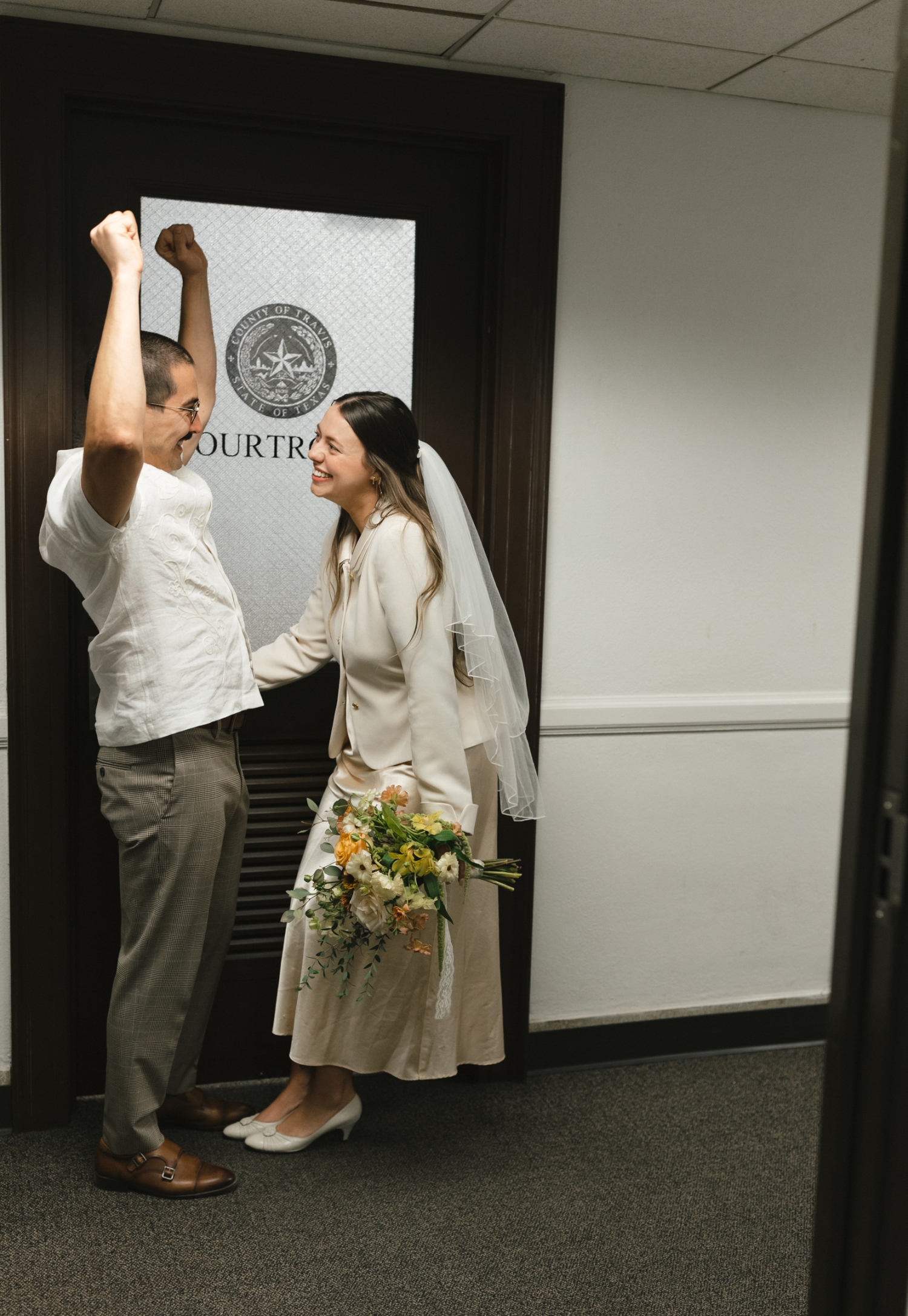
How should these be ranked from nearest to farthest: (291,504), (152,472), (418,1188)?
(152,472) → (418,1188) → (291,504)

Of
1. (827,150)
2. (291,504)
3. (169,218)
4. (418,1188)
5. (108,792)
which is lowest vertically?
(418,1188)

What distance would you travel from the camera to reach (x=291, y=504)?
2871 mm

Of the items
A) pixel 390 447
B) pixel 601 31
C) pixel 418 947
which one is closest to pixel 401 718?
pixel 418 947

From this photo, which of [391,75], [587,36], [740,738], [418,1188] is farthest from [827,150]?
[418,1188]

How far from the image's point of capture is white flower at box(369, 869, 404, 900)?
2.31 metres

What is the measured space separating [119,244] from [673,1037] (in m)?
2.48

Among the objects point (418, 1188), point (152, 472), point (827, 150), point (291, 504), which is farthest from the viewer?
point (827, 150)

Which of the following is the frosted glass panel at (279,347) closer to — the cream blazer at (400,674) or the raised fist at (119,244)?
the cream blazer at (400,674)

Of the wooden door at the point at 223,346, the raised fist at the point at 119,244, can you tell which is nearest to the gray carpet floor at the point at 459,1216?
the wooden door at the point at 223,346

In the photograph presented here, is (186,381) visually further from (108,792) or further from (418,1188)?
(418,1188)

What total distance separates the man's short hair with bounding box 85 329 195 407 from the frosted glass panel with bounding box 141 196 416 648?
0.32 m

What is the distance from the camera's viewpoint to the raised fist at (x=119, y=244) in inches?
84.4

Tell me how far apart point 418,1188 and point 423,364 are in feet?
6.42

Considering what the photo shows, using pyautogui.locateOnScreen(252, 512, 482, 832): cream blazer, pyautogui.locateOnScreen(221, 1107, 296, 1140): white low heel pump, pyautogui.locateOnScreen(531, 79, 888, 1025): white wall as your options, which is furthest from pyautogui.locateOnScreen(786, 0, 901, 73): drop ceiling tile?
pyautogui.locateOnScreen(221, 1107, 296, 1140): white low heel pump
